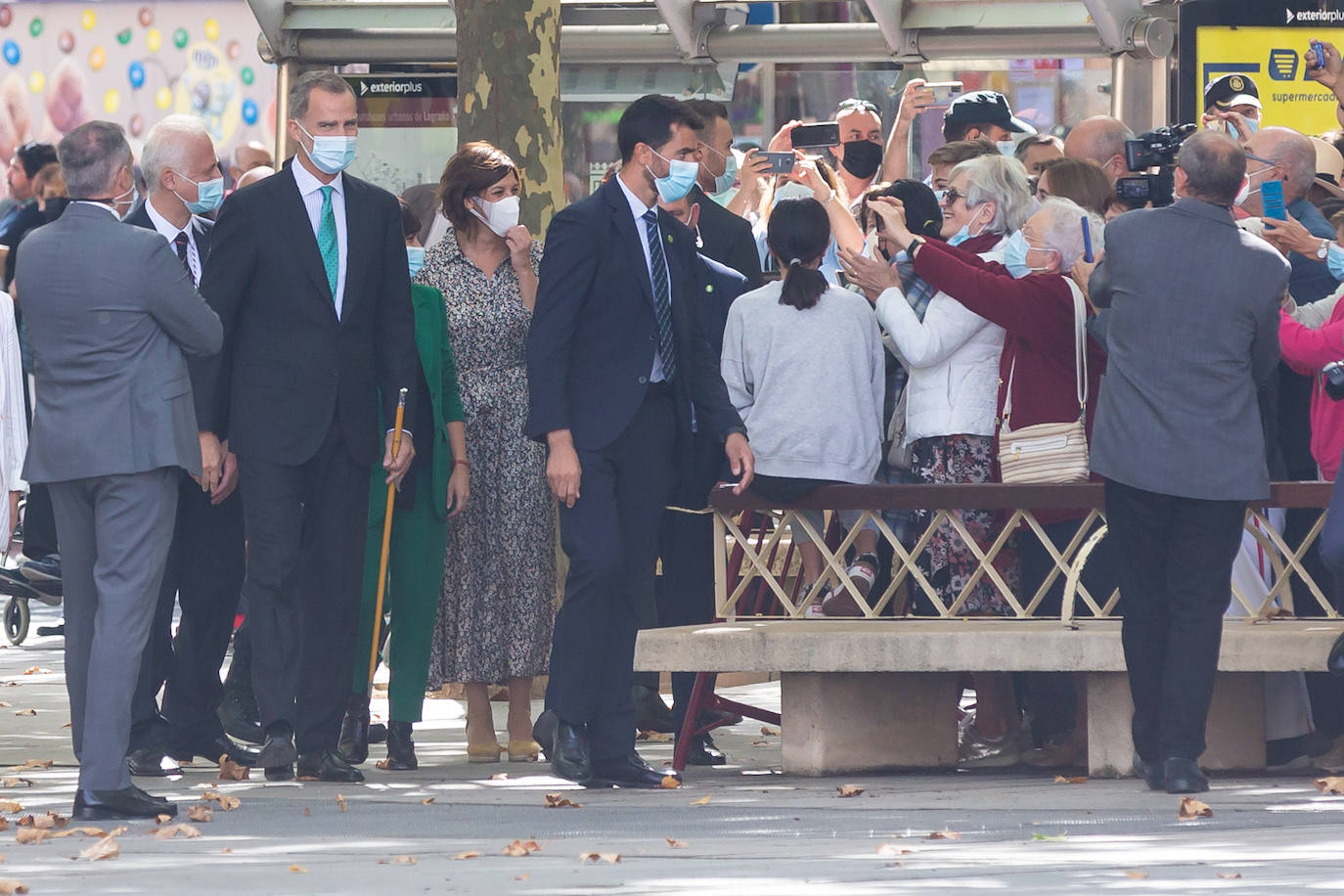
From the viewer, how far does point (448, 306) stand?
29.2ft

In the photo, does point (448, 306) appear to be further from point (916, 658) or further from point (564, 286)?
point (916, 658)

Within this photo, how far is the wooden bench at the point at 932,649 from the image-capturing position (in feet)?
26.3

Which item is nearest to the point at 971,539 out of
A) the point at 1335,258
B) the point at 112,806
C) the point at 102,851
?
the point at 1335,258

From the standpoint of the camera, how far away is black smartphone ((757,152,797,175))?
10.1 metres

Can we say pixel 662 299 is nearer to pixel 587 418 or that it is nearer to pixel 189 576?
pixel 587 418

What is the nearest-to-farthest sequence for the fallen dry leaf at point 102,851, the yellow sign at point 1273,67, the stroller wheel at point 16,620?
1. the fallen dry leaf at point 102,851
2. the yellow sign at point 1273,67
3. the stroller wheel at point 16,620

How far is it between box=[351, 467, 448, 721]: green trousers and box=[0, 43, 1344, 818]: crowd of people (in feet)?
0.05

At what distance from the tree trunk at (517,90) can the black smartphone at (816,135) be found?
104 centimetres

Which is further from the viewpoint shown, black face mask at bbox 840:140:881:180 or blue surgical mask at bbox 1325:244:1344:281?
black face mask at bbox 840:140:881:180

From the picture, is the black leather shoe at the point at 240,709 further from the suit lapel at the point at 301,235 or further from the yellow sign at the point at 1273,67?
the yellow sign at the point at 1273,67

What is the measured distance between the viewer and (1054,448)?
27.3 feet

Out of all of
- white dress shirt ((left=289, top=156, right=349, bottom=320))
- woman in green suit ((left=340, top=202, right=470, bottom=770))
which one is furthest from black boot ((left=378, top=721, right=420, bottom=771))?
white dress shirt ((left=289, top=156, right=349, bottom=320))

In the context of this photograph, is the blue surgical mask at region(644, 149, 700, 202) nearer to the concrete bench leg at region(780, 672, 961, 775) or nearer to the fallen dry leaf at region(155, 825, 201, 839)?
the concrete bench leg at region(780, 672, 961, 775)

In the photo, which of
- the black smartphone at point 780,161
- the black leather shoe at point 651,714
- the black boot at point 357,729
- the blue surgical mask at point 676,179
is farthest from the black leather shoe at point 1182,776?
the black smartphone at point 780,161
